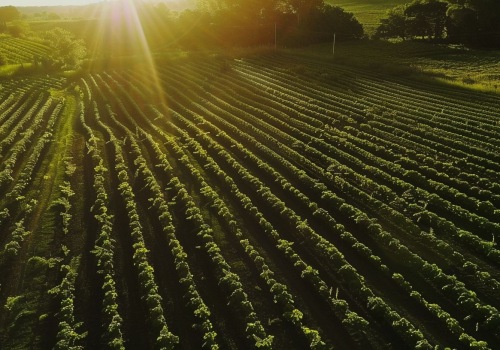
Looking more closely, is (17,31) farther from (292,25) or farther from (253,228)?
(253,228)

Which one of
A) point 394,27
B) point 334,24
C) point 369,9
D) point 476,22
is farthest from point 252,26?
point 369,9

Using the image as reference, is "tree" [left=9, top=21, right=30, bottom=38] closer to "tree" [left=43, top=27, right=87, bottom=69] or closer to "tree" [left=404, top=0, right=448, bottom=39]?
"tree" [left=43, top=27, right=87, bottom=69]

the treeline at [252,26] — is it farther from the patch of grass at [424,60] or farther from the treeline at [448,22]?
the treeline at [448,22]

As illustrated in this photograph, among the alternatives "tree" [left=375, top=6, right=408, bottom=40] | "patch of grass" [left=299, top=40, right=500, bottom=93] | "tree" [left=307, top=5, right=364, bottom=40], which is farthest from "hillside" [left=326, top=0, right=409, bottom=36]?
"patch of grass" [left=299, top=40, right=500, bottom=93]

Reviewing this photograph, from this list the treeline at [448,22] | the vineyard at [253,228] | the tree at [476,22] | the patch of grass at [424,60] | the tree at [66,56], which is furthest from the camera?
the treeline at [448,22]

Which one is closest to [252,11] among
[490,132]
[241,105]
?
[241,105]

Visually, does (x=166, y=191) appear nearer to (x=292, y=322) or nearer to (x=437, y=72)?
(x=292, y=322)

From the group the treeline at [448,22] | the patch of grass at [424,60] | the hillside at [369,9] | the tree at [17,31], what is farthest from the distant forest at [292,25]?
the tree at [17,31]
